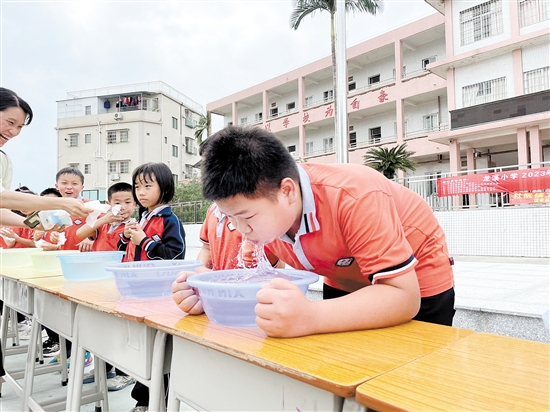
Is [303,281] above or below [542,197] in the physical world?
below

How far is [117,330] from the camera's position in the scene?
4.24 ft

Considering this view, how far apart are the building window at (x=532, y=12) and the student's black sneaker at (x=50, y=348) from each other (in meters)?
12.7

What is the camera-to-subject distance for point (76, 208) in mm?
2031

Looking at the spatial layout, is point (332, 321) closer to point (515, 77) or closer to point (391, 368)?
point (391, 368)

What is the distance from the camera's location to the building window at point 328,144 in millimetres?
17375

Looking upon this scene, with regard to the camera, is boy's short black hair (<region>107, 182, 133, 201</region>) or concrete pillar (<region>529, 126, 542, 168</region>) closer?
boy's short black hair (<region>107, 182, 133, 201</region>)

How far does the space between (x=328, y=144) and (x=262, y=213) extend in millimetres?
17048

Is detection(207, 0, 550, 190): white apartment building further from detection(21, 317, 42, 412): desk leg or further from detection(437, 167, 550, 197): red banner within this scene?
detection(21, 317, 42, 412): desk leg

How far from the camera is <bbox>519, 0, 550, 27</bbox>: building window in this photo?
10.4 metres

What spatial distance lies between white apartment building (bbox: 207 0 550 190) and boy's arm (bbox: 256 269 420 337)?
852cm

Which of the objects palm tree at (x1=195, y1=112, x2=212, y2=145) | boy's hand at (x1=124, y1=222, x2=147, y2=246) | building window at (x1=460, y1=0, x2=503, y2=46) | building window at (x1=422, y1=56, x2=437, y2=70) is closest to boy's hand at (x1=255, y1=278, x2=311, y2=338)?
boy's hand at (x1=124, y1=222, x2=147, y2=246)

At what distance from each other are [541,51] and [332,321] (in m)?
12.6

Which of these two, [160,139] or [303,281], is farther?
[160,139]

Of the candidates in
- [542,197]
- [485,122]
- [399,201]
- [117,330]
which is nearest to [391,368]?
[399,201]
